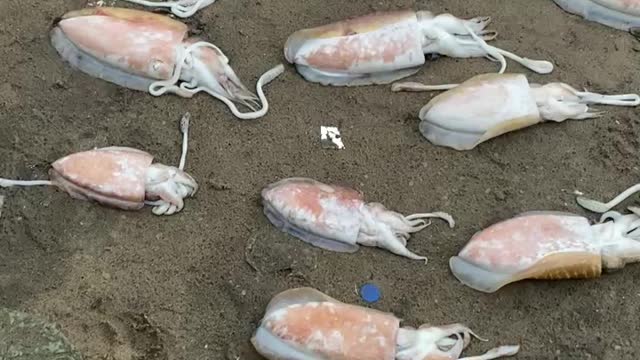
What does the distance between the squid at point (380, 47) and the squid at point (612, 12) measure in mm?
319

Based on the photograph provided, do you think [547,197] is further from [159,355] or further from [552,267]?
[159,355]

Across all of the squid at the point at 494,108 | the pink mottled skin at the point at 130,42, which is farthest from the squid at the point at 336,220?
the pink mottled skin at the point at 130,42

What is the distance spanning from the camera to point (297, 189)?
2916 millimetres

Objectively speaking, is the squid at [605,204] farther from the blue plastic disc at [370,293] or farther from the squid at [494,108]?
the blue plastic disc at [370,293]

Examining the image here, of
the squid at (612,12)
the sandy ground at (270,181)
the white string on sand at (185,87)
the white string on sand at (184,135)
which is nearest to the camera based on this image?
the sandy ground at (270,181)

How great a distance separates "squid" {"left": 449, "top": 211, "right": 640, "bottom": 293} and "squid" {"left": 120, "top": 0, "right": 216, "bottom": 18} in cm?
135

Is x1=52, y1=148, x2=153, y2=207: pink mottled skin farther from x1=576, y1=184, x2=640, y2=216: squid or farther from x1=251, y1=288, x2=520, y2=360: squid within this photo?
x1=576, y1=184, x2=640, y2=216: squid

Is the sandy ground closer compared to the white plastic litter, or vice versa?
the sandy ground

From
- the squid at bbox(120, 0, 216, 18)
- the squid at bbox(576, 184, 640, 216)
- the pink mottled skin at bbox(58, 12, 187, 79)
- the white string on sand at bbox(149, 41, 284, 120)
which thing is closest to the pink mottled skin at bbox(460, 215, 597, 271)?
the squid at bbox(576, 184, 640, 216)

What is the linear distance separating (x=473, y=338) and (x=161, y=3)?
1.67 meters

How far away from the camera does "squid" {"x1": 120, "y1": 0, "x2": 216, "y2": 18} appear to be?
3.39 metres

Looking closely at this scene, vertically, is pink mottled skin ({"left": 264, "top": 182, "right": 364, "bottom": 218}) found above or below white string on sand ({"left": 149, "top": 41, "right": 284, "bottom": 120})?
below

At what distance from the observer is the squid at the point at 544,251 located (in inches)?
109

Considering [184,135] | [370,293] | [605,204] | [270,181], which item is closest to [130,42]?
[184,135]
